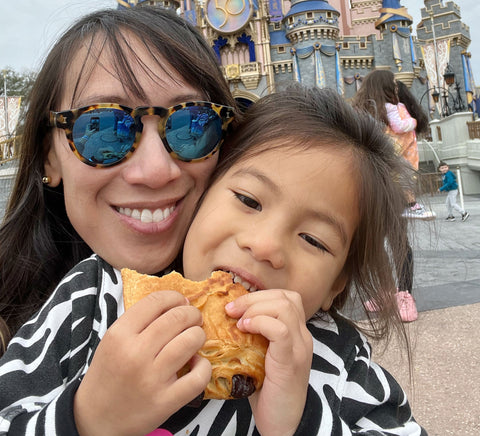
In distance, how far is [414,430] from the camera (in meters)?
1.14

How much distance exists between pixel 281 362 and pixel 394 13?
33048 millimetres

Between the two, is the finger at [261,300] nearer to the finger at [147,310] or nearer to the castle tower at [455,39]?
the finger at [147,310]

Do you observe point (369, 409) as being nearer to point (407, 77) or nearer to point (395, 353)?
point (395, 353)

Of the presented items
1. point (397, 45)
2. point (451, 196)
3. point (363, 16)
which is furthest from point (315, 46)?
point (451, 196)

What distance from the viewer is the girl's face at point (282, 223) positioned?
3.42ft

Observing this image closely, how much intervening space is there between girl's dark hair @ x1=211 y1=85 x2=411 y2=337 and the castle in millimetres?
25512

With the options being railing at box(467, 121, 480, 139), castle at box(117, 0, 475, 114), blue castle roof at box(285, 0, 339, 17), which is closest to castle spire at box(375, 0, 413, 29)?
castle at box(117, 0, 475, 114)

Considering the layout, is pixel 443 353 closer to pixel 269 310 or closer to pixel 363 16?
pixel 269 310

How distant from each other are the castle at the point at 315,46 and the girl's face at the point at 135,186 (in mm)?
25745

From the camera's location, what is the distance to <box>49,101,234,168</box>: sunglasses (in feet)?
3.70

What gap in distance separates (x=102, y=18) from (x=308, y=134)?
2.41 feet

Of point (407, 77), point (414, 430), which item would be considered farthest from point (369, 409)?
point (407, 77)

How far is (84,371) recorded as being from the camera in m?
1.08

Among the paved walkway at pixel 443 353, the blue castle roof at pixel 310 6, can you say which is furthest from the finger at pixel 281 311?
the blue castle roof at pixel 310 6
